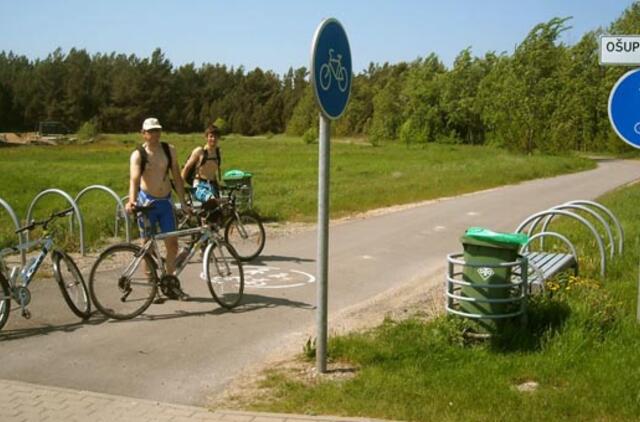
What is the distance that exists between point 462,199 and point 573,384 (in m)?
14.7

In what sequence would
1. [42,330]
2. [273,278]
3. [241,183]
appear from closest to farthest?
[42,330]
[273,278]
[241,183]

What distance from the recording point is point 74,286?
6848 mm

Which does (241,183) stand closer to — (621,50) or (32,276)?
(32,276)

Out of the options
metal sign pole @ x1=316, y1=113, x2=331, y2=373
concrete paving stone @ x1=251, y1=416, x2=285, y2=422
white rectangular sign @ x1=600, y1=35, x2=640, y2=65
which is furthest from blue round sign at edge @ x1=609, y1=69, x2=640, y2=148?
concrete paving stone @ x1=251, y1=416, x2=285, y2=422

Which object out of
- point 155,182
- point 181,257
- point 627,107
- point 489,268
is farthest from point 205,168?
point 627,107

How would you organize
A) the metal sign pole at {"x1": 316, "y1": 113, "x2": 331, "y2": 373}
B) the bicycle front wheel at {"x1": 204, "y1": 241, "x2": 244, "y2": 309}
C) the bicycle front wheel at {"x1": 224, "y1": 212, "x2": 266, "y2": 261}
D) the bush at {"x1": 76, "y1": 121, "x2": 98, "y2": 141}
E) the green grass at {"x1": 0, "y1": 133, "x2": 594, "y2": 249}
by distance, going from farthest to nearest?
1. the bush at {"x1": 76, "y1": 121, "x2": 98, "y2": 141}
2. the green grass at {"x1": 0, "y1": 133, "x2": 594, "y2": 249}
3. the bicycle front wheel at {"x1": 224, "y1": 212, "x2": 266, "y2": 261}
4. the bicycle front wheel at {"x1": 204, "y1": 241, "x2": 244, "y2": 309}
5. the metal sign pole at {"x1": 316, "y1": 113, "x2": 331, "y2": 373}

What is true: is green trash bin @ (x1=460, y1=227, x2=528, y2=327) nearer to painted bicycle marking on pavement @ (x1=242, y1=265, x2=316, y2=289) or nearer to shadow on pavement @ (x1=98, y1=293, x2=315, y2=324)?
shadow on pavement @ (x1=98, y1=293, x2=315, y2=324)

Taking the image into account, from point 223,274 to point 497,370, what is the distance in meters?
3.18

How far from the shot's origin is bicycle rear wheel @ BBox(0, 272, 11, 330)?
632 cm

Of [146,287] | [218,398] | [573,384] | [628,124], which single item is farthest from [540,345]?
[146,287]

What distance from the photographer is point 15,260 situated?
9742 mm

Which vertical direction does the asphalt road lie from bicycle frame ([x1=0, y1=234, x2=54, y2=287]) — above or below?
below

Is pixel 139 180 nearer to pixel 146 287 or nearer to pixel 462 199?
pixel 146 287

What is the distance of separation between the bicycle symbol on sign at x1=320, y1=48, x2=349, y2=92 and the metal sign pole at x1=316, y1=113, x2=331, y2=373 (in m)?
0.23
